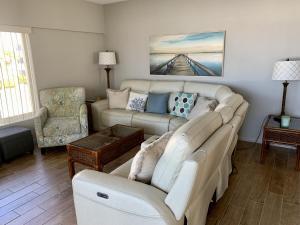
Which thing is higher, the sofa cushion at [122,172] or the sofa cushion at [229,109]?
the sofa cushion at [229,109]

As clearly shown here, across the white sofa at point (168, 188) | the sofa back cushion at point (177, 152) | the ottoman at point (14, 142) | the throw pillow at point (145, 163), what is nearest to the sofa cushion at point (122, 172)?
the white sofa at point (168, 188)

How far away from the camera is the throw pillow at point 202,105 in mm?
3162

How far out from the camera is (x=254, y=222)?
1.99 m

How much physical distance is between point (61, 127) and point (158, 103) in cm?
160

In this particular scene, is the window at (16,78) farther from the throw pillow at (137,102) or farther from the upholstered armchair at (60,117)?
the throw pillow at (137,102)

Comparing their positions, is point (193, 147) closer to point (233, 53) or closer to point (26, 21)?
point (233, 53)

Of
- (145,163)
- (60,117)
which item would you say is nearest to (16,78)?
(60,117)

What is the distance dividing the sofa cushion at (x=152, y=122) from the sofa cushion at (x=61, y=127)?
94cm

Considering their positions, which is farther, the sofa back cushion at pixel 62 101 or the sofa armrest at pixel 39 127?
the sofa back cushion at pixel 62 101

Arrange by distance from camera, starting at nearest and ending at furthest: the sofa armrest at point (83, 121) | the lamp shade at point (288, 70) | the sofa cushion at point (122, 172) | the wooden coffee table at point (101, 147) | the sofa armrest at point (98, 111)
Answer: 1. the sofa cushion at point (122, 172)
2. the wooden coffee table at point (101, 147)
3. the lamp shade at point (288, 70)
4. the sofa armrest at point (83, 121)
5. the sofa armrest at point (98, 111)

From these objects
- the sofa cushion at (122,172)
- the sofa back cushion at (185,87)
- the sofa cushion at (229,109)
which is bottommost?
the sofa cushion at (122,172)

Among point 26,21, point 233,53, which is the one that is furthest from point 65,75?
point 233,53

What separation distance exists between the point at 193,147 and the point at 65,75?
143 inches

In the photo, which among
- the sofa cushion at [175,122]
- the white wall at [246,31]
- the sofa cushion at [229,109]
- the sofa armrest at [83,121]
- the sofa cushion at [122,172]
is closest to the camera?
the sofa cushion at [122,172]
